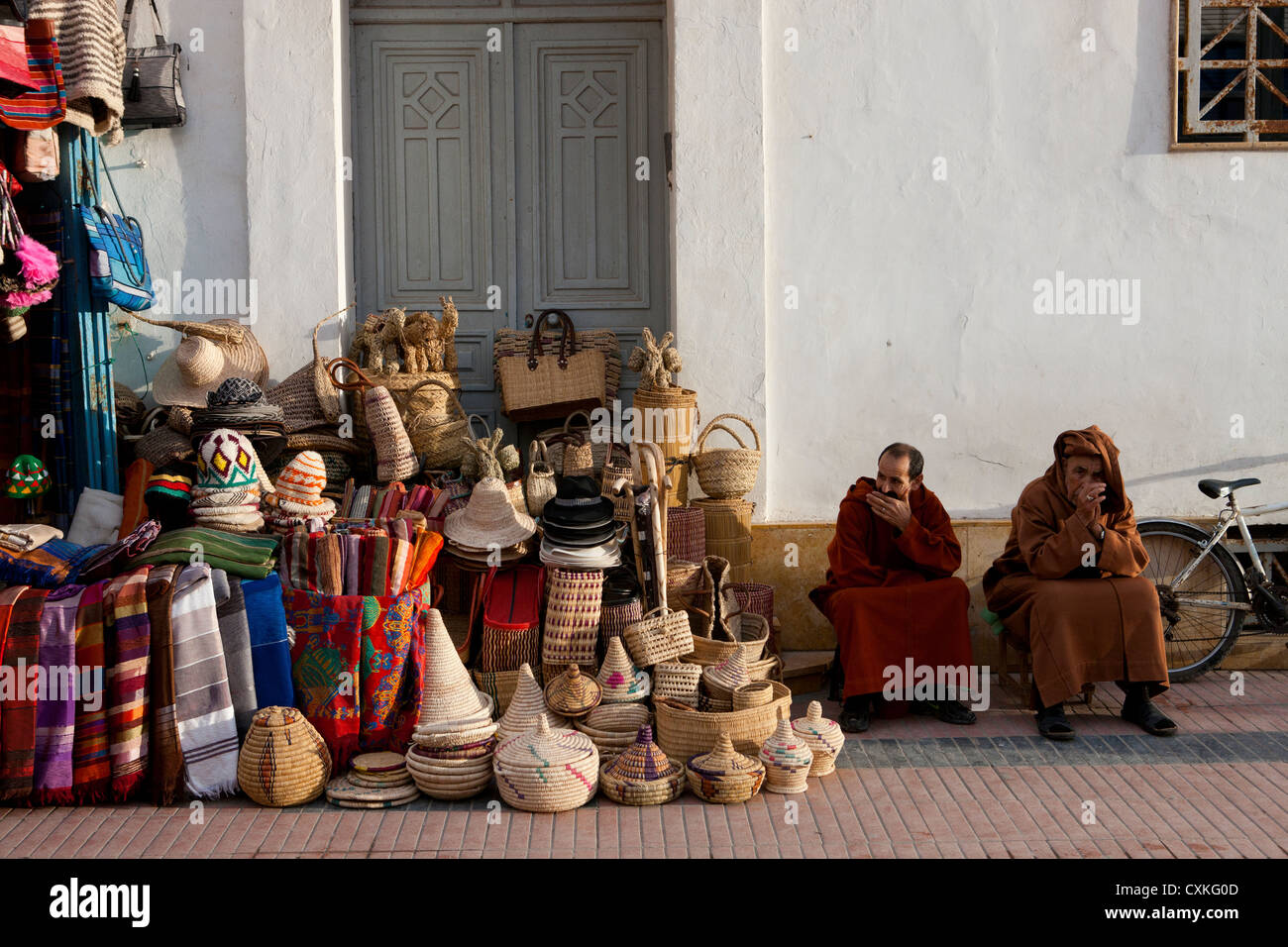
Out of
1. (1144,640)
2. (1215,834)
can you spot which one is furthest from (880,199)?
(1215,834)

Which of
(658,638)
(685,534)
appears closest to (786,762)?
(658,638)

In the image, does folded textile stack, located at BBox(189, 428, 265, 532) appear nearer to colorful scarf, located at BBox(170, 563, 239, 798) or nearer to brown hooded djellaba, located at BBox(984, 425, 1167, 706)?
colorful scarf, located at BBox(170, 563, 239, 798)

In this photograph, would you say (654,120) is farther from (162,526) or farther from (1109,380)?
(162,526)

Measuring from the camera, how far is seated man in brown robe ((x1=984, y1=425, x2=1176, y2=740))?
5.39 metres

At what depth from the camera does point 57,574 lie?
15.9 feet

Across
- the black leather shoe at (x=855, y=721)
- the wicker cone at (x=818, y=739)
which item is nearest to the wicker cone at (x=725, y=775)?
the wicker cone at (x=818, y=739)

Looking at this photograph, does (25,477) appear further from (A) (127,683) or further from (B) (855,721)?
(B) (855,721)

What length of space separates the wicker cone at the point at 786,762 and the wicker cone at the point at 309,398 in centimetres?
315

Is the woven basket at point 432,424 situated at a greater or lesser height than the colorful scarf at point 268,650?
greater

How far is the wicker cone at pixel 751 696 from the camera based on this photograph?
4.92 m

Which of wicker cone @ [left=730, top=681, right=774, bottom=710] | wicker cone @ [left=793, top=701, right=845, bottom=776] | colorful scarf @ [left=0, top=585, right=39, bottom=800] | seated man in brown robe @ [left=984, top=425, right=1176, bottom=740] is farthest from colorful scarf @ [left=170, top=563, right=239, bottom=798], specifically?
seated man in brown robe @ [left=984, top=425, right=1176, bottom=740]

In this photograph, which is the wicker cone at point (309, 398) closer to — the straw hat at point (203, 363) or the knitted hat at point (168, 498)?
the straw hat at point (203, 363)

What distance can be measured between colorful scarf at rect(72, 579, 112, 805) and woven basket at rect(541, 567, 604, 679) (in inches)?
71.7

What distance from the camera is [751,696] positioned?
16.2 ft
